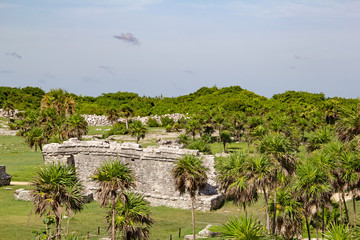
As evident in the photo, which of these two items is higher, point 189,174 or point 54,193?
point 189,174

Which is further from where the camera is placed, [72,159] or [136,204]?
[72,159]

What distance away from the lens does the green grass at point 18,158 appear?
57.0 m

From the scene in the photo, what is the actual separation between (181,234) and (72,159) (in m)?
19.1

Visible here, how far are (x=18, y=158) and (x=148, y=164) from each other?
102 feet

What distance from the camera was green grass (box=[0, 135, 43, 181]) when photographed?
5696cm

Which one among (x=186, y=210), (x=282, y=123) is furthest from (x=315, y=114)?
(x=186, y=210)

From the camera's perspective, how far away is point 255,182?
105ft

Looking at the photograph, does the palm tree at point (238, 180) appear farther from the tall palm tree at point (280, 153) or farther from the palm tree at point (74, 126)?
the palm tree at point (74, 126)

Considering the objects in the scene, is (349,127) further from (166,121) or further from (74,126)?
(166,121)

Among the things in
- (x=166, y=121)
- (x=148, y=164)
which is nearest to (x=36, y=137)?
(x=148, y=164)

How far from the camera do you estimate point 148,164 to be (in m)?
48.1

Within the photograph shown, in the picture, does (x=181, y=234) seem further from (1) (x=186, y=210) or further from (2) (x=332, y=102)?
(2) (x=332, y=102)

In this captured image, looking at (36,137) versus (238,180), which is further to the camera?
(36,137)

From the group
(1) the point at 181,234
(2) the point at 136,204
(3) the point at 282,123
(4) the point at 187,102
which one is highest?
(4) the point at 187,102
